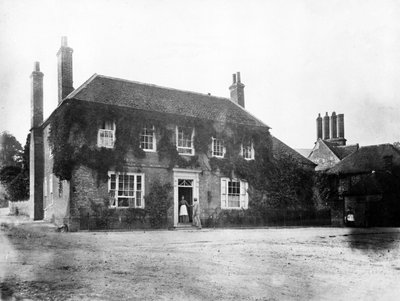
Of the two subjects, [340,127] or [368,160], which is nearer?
[368,160]

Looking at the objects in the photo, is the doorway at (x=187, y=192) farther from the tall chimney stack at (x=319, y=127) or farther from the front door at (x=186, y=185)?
the tall chimney stack at (x=319, y=127)

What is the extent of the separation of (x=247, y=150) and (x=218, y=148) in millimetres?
2273

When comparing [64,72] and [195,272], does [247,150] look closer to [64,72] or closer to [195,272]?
[64,72]

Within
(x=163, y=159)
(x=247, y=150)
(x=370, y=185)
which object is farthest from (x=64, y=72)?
(x=370, y=185)

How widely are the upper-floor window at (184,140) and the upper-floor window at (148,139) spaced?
1.57 metres

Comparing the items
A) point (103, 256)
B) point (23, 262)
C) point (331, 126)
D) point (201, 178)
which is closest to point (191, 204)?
point (201, 178)

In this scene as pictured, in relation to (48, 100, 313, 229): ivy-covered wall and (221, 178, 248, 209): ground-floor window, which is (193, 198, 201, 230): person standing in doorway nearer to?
(48, 100, 313, 229): ivy-covered wall

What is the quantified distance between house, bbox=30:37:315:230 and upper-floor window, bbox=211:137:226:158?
64mm

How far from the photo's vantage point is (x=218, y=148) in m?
26.8

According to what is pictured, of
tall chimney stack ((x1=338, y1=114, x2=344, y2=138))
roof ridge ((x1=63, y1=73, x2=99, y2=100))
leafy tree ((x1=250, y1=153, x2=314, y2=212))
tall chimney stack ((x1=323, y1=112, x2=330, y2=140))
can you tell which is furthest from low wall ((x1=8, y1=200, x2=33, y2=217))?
tall chimney stack ((x1=338, y1=114, x2=344, y2=138))

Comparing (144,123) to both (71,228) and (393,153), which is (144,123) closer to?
(71,228)

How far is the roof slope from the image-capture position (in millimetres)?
23484

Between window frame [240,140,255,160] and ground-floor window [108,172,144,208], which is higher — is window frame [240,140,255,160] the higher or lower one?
the higher one

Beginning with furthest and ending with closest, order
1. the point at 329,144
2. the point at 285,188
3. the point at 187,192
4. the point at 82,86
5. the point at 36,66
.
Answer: the point at 329,144
the point at 285,188
the point at 36,66
the point at 187,192
the point at 82,86
